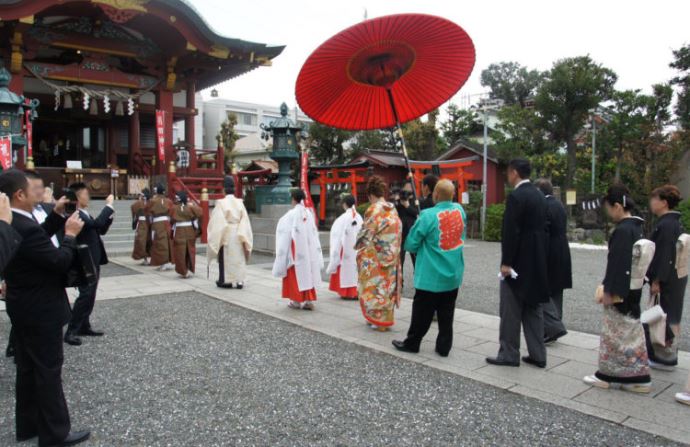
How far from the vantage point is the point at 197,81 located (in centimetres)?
1966

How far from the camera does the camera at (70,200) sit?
4.33m

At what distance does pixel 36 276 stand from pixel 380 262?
10.5ft

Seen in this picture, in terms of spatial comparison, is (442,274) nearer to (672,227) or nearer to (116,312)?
(672,227)

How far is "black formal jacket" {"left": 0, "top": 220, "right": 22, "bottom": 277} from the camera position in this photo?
231 cm

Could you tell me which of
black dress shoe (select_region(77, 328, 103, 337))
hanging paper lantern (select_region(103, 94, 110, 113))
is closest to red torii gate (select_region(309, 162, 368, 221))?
hanging paper lantern (select_region(103, 94, 110, 113))


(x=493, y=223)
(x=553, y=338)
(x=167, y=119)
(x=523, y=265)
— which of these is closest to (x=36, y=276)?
(x=523, y=265)

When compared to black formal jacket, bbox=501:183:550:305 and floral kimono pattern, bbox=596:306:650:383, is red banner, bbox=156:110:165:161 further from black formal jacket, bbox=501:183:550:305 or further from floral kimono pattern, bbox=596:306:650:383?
floral kimono pattern, bbox=596:306:650:383

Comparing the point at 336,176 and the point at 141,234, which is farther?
the point at 336,176

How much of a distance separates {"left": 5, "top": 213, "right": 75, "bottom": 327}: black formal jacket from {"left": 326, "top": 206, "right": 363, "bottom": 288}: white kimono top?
14.0 feet

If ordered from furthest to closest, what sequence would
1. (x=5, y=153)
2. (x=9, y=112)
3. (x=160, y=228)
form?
(x=9, y=112)
(x=160, y=228)
(x=5, y=153)

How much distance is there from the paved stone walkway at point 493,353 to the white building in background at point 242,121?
27260mm

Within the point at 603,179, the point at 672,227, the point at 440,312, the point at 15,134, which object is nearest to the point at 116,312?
the point at 440,312

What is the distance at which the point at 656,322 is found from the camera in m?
4.10

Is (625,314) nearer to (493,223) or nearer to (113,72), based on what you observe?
(493,223)
